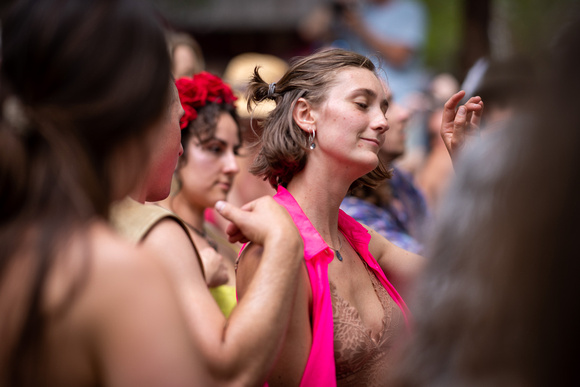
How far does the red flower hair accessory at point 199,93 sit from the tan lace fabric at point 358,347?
4.98 feet

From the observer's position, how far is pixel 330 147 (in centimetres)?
252

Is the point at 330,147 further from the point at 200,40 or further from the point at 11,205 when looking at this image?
the point at 200,40

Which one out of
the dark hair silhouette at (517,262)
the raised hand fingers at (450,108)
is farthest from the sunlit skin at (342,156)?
the dark hair silhouette at (517,262)

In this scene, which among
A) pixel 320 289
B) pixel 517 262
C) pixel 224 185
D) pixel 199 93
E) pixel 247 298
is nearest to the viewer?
pixel 517 262

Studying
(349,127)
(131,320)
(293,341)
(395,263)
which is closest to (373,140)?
(349,127)

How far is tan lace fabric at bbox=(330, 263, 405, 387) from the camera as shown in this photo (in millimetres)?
2236

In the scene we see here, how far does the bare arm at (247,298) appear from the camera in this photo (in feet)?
5.34

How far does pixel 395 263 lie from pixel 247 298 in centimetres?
128

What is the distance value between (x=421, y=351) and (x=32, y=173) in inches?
34.4

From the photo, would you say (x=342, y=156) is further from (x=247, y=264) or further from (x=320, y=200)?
(x=247, y=264)

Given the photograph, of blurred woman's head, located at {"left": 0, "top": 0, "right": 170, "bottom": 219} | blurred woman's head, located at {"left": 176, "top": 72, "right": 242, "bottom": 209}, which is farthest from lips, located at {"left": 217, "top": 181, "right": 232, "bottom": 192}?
blurred woman's head, located at {"left": 0, "top": 0, "right": 170, "bottom": 219}

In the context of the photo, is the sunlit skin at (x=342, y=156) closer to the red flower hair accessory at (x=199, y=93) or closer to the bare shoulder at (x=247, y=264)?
the bare shoulder at (x=247, y=264)

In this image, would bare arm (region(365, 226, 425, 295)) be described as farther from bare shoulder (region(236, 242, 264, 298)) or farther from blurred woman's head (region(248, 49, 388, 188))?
bare shoulder (region(236, 242, 264, 298))

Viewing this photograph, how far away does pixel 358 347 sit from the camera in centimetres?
224
